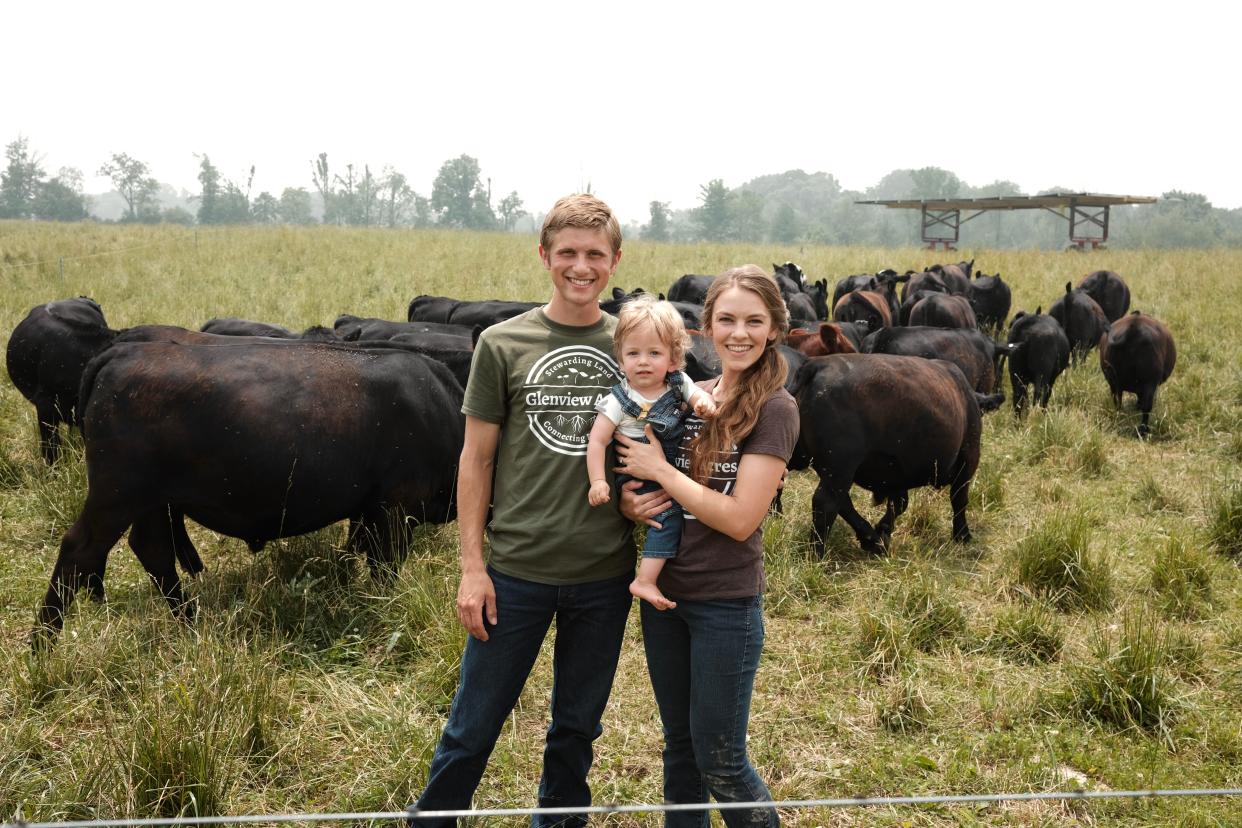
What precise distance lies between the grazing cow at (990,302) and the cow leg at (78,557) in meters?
16.3

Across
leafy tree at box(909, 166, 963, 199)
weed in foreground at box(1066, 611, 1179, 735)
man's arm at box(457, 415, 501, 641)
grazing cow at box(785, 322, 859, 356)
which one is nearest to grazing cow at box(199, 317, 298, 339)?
grazing cow at box(785, 322, 859, 356)

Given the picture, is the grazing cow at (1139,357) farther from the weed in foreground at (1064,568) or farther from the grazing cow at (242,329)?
the grazing cow at (242,329)

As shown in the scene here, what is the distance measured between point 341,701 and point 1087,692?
3695mm

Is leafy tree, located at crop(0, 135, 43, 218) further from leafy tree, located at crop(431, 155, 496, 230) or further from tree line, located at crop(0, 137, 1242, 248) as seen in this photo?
leafy tree, located at crop(431, 155, 496, 230)

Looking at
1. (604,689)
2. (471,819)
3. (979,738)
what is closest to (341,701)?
(471,819)

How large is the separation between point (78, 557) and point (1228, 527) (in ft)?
25.4

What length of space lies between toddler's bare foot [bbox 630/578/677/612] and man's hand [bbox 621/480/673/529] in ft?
0.60

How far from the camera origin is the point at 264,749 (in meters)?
3.88

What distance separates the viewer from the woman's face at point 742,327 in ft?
9.08

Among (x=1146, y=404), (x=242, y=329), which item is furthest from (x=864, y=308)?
(x=242, y=329)

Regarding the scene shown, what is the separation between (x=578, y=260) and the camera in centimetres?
279

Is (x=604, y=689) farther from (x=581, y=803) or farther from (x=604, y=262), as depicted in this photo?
(x=604, y=262)

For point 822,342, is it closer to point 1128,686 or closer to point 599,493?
point 1128,686

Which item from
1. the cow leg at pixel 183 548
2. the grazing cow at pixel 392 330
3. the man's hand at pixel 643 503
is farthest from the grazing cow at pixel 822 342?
the man's hand at pixel 643 503
